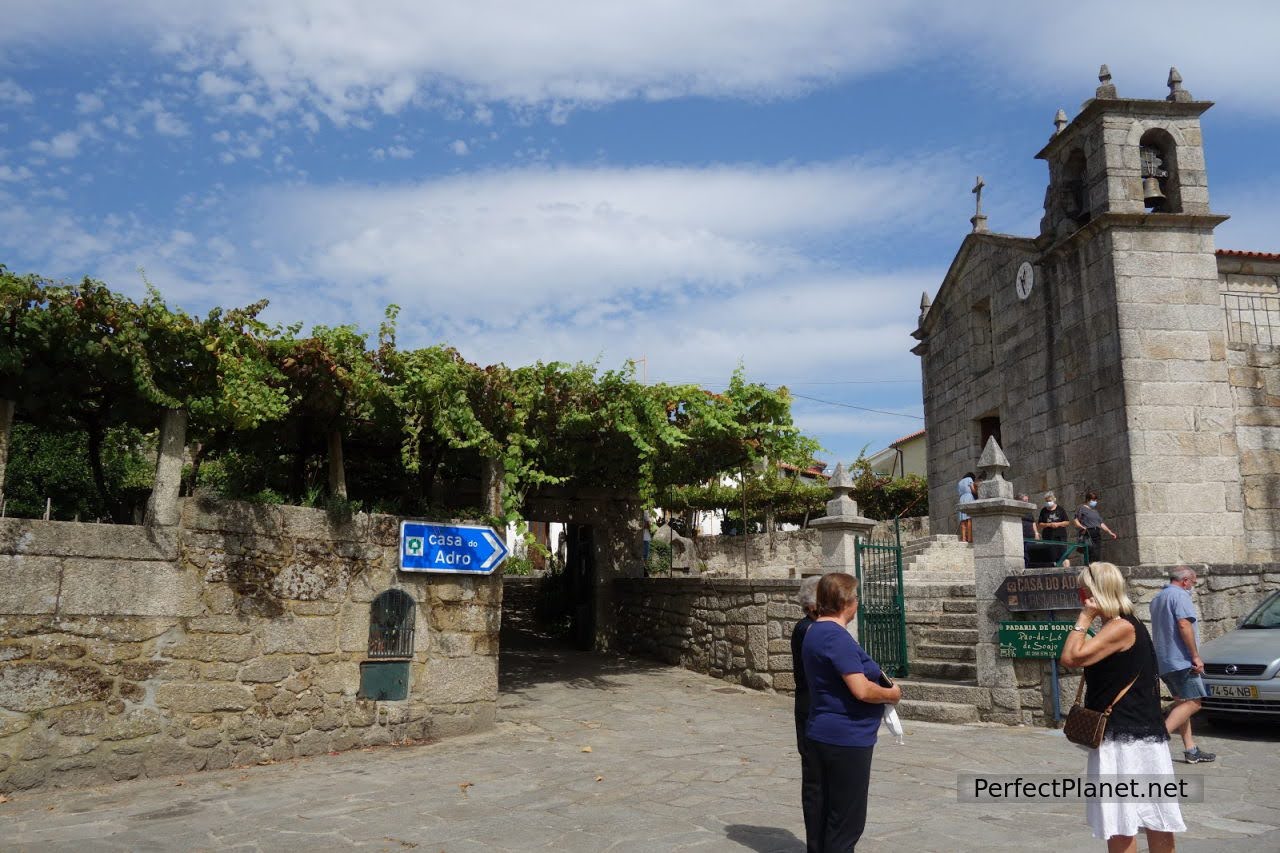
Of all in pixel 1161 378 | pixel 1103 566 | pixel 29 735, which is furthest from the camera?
pixel 1161 378

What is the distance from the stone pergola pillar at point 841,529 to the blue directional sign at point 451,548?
3.63 m

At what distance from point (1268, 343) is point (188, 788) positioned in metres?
A: 14.5

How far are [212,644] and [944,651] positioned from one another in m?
7.32

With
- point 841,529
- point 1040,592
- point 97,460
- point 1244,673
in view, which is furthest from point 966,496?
point 97,460

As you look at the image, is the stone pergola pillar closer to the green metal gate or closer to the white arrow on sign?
the green metal gate

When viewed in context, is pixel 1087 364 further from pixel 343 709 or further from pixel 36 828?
pixel 36 828

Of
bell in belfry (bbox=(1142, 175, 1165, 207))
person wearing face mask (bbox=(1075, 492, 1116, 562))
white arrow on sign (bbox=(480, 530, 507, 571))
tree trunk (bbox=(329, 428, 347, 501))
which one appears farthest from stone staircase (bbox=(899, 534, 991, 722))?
bell in belfry (bbox=(1142, 175, 1165, 207))

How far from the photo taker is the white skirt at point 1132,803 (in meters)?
3.83

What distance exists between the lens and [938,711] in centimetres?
932

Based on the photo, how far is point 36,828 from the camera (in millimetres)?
5660

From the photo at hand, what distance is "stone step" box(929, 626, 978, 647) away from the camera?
1031cm

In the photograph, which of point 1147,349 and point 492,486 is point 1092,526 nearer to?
point 1147,349

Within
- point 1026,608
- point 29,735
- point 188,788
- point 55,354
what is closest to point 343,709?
point 188,788

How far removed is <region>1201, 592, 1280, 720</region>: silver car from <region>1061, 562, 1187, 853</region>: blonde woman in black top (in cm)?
495
